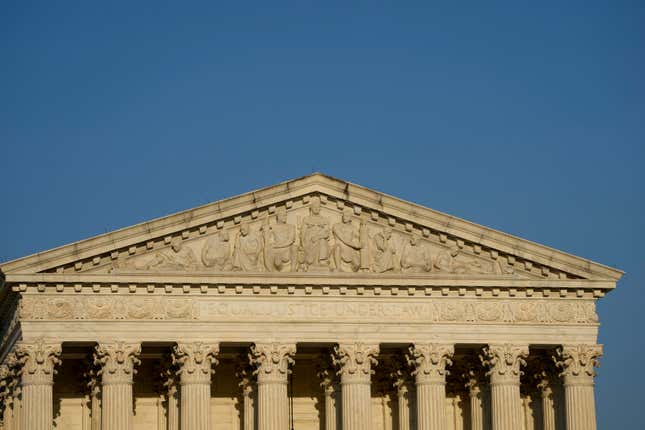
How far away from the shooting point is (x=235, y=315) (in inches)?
2581

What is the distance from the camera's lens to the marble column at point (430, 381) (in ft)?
219

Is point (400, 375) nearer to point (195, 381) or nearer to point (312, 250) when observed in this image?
point (312, 250)

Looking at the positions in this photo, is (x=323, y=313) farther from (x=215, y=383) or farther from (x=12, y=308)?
(x=12, y=308)

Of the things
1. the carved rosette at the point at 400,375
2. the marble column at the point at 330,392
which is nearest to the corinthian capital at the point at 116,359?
the marble column at the point at 330,392

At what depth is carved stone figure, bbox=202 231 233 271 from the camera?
65.5m

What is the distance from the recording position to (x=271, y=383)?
65375 millimetres

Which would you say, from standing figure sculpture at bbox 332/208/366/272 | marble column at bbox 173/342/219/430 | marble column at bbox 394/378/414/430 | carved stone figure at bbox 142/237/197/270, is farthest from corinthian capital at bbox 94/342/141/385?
marble column at bbox 394/378/414/430

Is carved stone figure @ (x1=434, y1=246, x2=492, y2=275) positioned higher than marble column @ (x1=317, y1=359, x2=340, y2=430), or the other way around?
carved stone figure @ (x1=434, y1=246, x2=492, y2=275)

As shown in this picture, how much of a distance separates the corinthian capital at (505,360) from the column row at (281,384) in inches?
1.5

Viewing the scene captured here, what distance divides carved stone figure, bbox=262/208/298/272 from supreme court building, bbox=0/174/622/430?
0.18 feet

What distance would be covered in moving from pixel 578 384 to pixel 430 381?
19.3 feet

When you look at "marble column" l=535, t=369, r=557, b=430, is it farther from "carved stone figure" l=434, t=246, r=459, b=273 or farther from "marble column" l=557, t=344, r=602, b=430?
"carved stone figure" l=434, t=246, r=459, b=273

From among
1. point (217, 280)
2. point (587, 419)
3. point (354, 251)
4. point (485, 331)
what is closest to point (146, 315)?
point (217, 280)

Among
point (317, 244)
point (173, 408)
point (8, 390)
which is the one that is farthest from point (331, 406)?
point (8, 390)
